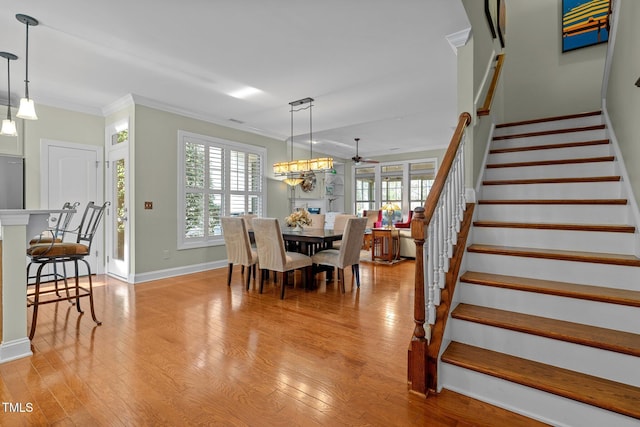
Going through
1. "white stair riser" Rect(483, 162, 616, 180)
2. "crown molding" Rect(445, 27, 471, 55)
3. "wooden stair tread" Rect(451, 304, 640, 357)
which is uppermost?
"crown molding" Rect(445, 27, 471, 55)

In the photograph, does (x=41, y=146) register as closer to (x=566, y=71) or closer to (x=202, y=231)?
(x=202, y=231)

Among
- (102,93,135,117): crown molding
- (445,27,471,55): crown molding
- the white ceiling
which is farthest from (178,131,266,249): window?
(445,27,471,55): crown molding

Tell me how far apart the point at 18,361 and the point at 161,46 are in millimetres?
2974

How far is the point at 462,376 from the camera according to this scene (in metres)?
1.77

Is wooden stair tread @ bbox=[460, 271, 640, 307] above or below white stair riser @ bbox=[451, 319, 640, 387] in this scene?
above

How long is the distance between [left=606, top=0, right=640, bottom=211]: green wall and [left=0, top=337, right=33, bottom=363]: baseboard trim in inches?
178

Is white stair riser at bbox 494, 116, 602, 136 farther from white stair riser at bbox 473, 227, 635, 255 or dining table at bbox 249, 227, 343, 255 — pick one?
dining table at bbox 249, 227, 343, 255

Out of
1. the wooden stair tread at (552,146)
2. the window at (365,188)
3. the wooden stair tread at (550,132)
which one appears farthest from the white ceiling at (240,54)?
the window at (365,188)

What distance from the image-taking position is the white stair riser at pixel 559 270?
186 centimetres

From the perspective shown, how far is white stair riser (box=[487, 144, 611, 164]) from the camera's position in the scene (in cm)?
286

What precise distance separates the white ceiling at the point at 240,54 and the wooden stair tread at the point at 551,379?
262 cm

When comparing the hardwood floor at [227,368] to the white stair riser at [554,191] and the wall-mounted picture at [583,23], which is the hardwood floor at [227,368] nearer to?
the white stair riser at [554,191]

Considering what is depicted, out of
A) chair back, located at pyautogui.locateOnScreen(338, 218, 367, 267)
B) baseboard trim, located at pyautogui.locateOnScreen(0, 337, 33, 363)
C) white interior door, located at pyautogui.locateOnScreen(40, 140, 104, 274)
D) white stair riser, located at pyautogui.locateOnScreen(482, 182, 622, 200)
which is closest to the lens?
baseboard trim, located at pyautogui.locateOnScreen(0, 337, 33, 363)

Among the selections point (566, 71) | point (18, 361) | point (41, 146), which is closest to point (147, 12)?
point (18, 361)
